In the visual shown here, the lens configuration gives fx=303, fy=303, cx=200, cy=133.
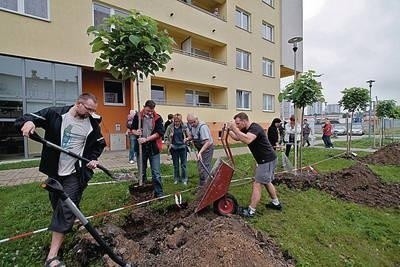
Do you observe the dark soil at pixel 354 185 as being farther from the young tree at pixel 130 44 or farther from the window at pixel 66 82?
the window at pixel 66 82

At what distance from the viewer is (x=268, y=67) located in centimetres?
2742

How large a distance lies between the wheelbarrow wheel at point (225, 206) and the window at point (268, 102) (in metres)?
22.3

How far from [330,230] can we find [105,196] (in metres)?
4.24

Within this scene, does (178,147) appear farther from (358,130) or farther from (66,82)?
(358,130)

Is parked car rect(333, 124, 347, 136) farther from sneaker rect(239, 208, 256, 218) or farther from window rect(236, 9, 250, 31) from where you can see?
sneaker rect(239, 208, 256, 218)


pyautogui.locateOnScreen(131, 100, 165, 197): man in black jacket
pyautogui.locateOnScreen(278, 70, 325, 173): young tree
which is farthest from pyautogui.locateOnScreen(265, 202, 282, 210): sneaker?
pyautogui.locateOnScreen(278, 70, 325, 173): young tree

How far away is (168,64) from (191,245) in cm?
1494

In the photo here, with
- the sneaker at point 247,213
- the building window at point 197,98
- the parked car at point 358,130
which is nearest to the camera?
the sneaker at point 247,213

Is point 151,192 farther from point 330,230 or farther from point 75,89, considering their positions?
point 75,89

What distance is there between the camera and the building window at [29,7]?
1134cm

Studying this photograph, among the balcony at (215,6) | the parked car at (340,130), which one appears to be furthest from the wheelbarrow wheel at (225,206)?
the parked car at (340,130)

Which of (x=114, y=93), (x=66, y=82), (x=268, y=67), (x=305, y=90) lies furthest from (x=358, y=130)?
(x=66, y=82)

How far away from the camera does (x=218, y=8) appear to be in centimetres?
2298

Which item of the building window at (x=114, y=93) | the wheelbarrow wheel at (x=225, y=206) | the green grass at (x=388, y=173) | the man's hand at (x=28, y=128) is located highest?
the building window at (x=114, y=93)
